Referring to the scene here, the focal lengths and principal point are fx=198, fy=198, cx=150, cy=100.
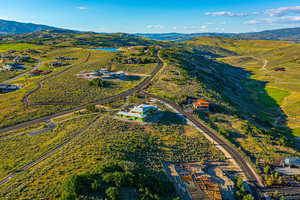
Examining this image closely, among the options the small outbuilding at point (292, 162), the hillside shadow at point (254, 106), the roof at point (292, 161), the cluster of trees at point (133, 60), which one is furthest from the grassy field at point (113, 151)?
the cluster of trees at point (133, 60)

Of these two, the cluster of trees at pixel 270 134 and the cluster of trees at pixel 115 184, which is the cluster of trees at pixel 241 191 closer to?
the cluster of trees at pixel 115 184

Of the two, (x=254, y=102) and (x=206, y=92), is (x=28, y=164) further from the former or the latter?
(x=254, y=102)

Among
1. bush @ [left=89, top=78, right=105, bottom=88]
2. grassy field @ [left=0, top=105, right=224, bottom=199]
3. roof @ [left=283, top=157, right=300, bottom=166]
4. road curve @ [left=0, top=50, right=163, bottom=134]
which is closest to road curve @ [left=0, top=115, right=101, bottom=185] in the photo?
grassy field @ [left=0, top=105, right=224, bottom=199]

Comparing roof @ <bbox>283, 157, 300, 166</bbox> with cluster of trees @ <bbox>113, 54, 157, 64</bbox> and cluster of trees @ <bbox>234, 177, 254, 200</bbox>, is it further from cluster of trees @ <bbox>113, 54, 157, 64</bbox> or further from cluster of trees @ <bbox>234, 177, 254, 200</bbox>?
cluster of trees @ <bbox>113, 54, 157, 64</bbox>

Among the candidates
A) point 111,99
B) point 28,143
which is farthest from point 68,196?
point 111,99

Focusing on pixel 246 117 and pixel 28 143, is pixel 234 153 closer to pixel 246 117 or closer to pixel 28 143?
pixel 246 117
